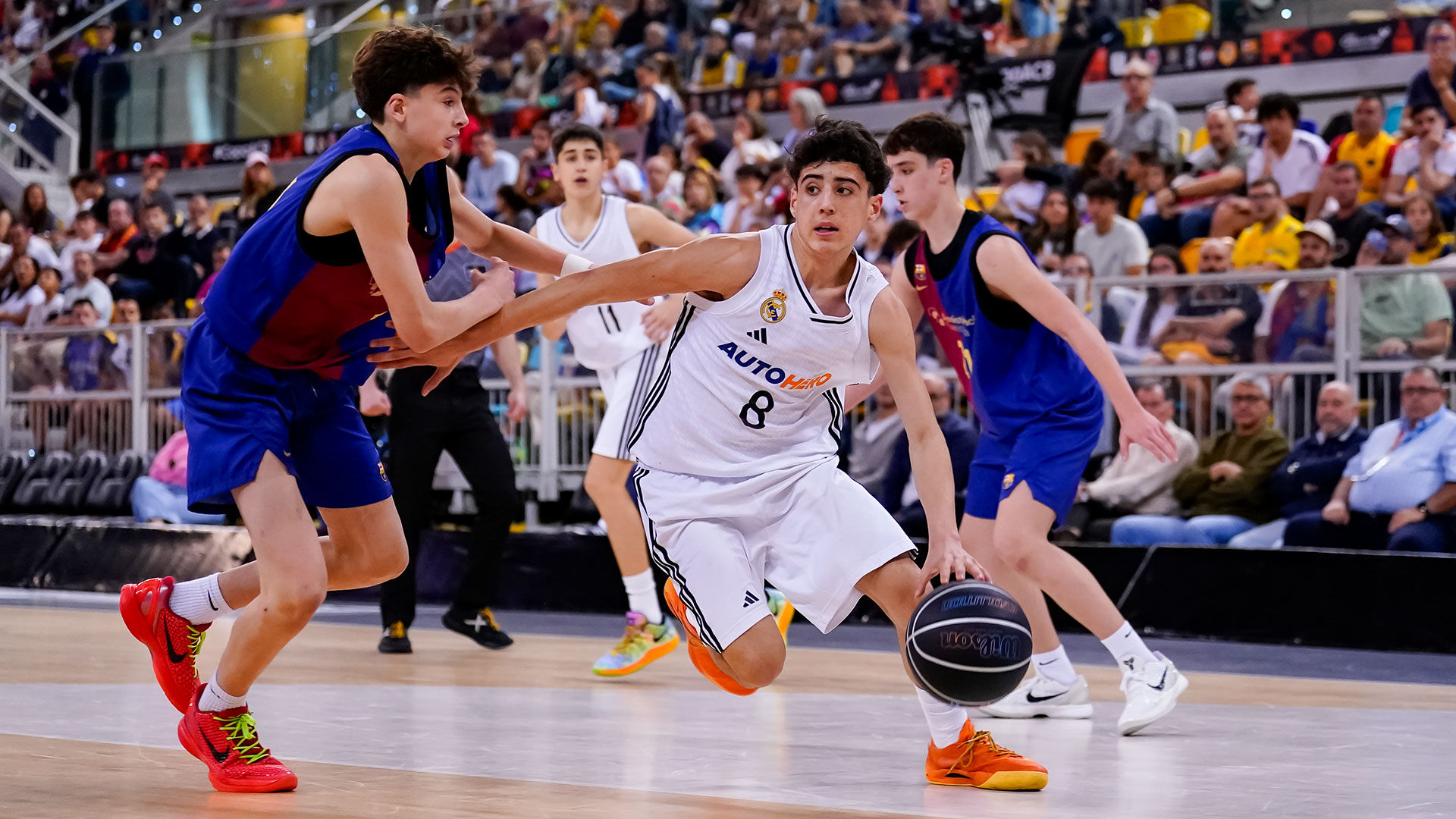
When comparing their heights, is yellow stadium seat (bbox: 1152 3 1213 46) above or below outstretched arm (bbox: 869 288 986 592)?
above

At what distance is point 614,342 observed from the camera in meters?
7.91

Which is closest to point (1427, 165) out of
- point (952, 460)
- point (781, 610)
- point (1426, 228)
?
point (1426, 228)

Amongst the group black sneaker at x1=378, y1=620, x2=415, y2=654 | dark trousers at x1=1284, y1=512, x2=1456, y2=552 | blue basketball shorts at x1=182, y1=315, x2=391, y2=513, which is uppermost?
blue basketball shorts at x1=182, y1=315, x2=391, y2=513

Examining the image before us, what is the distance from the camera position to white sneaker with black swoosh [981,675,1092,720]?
6195 millimetres

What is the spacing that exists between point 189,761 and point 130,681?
2082 millimetres

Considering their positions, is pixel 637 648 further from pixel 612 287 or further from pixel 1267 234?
pixel 1267 234

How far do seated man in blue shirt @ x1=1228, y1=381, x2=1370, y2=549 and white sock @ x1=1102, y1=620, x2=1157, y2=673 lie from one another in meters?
3.30

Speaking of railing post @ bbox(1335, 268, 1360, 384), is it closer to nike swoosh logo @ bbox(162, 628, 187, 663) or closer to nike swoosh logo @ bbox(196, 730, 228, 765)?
nike swoosh logo @ bbox(162, 628, 187, 663)

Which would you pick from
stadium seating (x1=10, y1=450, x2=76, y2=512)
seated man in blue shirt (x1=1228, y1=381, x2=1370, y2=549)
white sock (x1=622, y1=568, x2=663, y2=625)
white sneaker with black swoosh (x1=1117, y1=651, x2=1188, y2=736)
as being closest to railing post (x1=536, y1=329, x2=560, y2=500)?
white sock (x1=622, y1=568, x2=663, y2=625)

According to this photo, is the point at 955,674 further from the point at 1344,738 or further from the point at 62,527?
the point at 62,527

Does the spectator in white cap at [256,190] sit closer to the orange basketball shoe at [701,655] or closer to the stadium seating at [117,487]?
the stadium seating at [117,487]

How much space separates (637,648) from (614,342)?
146 cm

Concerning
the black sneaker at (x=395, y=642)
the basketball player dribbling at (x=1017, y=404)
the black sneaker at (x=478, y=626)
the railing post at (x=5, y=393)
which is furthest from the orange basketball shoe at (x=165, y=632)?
the railing post at (x=5, y=393)

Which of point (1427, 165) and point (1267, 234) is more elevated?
point (1427, 165)
